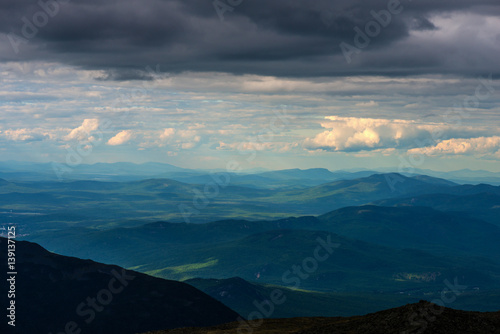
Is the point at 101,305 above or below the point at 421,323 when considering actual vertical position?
below

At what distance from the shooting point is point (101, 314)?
175m

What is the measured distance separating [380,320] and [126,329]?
113 m

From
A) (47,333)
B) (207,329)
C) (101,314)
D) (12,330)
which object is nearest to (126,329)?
(101,314)

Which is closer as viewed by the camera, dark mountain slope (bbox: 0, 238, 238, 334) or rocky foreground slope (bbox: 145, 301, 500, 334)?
rocky foreground slope (bbox: 145, 301, 500, 334)

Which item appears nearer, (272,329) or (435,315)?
(435,315)

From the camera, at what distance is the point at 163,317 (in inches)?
6988

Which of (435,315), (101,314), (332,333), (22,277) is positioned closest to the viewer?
(435,315)

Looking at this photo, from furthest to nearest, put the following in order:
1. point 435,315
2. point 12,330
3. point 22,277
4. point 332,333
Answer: point 22,277, point 12,330, point 332,333, point 435,315

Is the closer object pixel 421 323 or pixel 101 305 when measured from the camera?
pixel 421 323

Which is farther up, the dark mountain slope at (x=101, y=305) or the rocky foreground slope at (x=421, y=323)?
the rocky foreground slope at (x=421, y=323)

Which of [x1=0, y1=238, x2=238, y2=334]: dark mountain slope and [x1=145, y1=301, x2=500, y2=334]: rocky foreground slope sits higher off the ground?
[x1=145, y1=301, x2=500, y2=334]: rocky foreground slope

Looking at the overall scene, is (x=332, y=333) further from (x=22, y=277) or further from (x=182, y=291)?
(x=22, y=277)

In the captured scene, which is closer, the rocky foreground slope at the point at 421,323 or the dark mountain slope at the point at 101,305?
the rocky foreground slope at the point at 421,323

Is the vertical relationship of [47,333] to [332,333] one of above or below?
below
